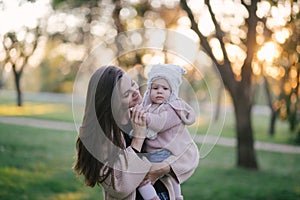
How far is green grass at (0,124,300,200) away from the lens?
659cm

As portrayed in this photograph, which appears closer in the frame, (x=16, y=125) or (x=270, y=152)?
(x=16, y=125)

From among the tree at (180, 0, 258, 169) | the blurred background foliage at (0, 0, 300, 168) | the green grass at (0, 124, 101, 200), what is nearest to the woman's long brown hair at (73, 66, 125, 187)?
the blurred background foliage at (0, 0, 300, 168)

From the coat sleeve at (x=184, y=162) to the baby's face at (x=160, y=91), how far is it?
0.24m

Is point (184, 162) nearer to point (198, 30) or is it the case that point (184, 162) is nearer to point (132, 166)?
point (132, 166)

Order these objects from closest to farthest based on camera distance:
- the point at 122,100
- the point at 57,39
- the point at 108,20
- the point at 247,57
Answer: the point at 122,100 → the point at 247,57 → the point at 108,20 → the point at 57,39

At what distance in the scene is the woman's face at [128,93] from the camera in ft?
6.52

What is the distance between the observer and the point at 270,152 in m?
13.1

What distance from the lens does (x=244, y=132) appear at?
29.3 ft

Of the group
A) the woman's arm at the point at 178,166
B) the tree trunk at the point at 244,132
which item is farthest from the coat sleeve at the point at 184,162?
the tree trunk at the point at 244,132

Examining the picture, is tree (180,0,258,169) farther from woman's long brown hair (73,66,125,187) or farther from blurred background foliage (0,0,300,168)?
woman's long brown hair (73,66,125,187)

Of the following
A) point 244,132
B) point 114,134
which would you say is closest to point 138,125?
point 114,134

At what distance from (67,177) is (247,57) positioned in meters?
3.63

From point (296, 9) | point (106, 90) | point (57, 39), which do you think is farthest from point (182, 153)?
point (57, 39)

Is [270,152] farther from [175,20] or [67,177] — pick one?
[67,177]
